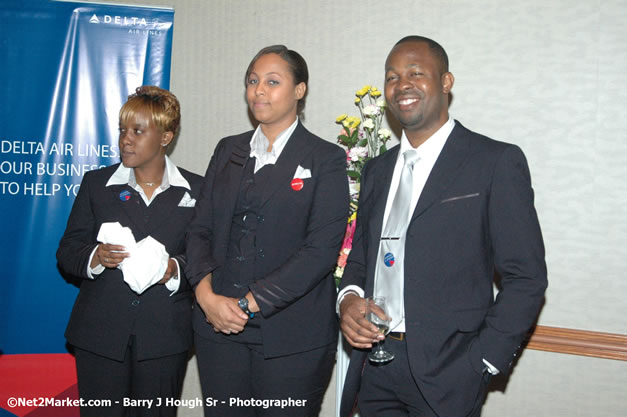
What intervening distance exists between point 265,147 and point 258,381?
1030 millimetres

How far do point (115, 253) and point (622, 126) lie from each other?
2703 millimetres

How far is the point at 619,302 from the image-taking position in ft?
9.47

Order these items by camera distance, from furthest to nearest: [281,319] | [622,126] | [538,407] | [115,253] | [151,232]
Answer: [538,407]
[622,126]
[151,232]
[115,253]
[281,319]

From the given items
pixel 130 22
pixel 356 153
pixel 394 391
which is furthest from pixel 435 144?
pixel 130 22

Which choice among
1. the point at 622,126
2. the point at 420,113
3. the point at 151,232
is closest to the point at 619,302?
the point at 622,126

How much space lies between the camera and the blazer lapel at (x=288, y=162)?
7.45 ft

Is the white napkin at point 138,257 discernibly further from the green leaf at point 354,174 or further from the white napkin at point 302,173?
the green leaf at point 354,174

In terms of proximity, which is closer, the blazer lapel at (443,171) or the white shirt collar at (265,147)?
the blazer lapel at (443,171)

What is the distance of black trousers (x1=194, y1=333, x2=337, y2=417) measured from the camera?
2.20 metres

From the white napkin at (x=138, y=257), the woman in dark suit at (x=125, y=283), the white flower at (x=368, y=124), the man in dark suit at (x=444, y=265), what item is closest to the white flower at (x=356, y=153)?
the white flower at (x=368, y=124)

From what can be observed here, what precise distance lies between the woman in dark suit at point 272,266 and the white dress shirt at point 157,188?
242 mm

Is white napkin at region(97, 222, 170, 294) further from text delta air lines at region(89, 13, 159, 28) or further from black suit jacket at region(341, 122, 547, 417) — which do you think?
text delta air lines at region(89, 13, 159, 28)

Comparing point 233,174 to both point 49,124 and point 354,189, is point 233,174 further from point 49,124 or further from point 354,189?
point 49,124

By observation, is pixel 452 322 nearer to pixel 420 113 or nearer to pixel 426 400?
pixel 426 400
